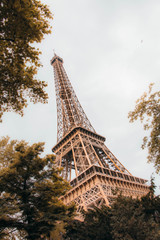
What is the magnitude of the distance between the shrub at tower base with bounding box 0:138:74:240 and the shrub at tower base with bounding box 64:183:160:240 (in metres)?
2.27

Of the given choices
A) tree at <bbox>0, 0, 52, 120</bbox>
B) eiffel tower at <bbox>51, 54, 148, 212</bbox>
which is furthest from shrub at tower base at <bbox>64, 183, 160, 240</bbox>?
tree at <bbox>0, 0, 52, 120</bbox>

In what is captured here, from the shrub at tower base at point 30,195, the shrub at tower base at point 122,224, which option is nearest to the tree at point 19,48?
the shrub at tower base at point 30,195

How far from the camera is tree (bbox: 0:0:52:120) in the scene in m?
7.01

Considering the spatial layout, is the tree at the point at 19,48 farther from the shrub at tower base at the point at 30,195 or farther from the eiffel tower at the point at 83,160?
the eiffel tower at the point at 83,160

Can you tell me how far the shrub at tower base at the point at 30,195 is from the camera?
30.3ft

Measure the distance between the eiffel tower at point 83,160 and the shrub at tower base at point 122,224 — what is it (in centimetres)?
195

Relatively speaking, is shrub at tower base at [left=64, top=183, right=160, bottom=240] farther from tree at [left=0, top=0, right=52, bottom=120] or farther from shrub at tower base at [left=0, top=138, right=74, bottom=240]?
tree at [left=0, top=0, right=52, bottom=120]

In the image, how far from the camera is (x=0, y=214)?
8555 millimetres

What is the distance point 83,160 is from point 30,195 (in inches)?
732

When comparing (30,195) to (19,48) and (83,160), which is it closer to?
(19,48)

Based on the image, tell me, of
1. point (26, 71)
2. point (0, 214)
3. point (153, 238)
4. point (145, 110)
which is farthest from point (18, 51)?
point (153, 238)

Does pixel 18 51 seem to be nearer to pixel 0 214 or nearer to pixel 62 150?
pixel 0 214

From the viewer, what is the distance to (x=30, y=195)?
10.2 metres

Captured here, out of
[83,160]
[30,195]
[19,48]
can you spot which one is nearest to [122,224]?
[30,195]
